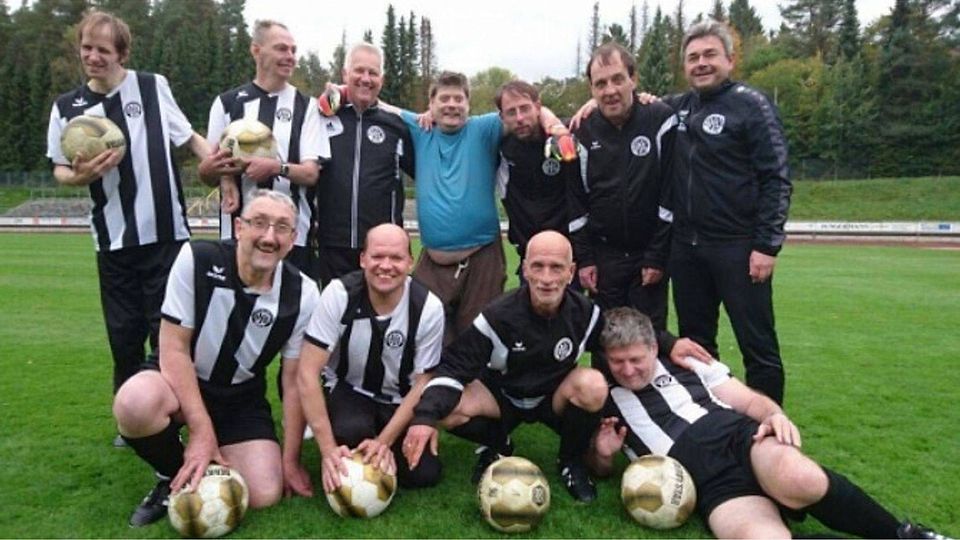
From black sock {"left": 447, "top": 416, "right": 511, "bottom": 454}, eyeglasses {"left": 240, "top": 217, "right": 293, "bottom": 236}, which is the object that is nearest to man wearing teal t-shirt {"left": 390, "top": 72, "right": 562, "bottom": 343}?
black sock {"left": 447, "top": 416, "right": 511, "bottom": 454}

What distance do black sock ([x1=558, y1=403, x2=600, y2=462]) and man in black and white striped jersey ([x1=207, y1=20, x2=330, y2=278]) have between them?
2066mm

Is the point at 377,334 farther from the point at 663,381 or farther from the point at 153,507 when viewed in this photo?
the point at 663,381

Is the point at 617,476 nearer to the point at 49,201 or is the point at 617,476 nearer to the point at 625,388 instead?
the point at 625,388

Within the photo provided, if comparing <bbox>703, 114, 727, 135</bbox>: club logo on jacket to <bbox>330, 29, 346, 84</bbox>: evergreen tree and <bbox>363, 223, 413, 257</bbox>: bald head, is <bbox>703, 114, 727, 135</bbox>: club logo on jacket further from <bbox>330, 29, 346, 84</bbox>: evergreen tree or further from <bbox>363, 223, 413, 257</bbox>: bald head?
<bbox>330, 29, 346, 84</bbox>: evergreen tree

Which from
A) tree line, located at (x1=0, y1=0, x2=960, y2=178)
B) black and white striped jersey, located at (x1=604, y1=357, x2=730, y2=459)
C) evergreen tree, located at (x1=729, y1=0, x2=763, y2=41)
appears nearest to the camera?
black and white striped jersey, located at (x1=604, y1=357, x2=730, y2=459)

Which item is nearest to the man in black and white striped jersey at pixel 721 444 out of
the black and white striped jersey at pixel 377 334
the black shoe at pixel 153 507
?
the black and white striped jersey at pixel 377 334

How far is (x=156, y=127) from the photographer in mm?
4480

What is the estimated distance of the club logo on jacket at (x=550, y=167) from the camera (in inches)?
192

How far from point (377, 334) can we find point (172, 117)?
1.98 metres

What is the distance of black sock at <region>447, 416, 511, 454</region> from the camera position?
13.4ft

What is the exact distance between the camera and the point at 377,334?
3930 mm

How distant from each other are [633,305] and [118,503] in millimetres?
3180

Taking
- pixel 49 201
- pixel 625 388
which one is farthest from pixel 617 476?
pixel 49 201

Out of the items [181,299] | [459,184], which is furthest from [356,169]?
[181,299]
